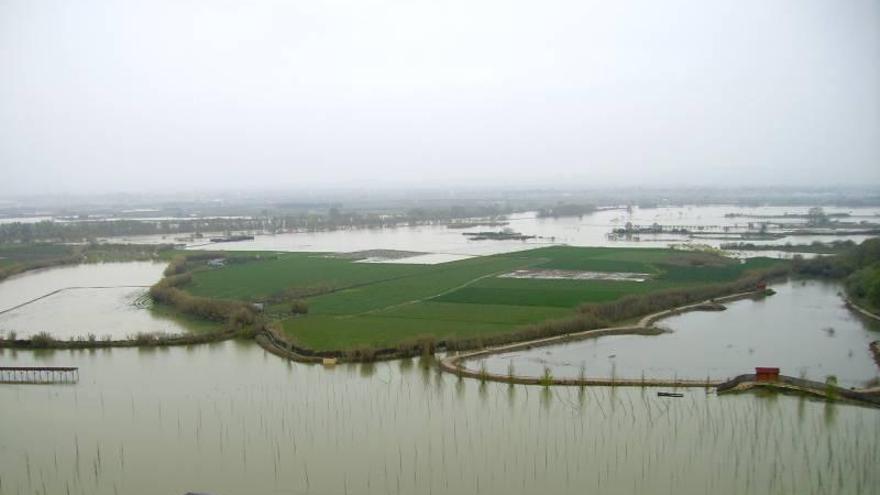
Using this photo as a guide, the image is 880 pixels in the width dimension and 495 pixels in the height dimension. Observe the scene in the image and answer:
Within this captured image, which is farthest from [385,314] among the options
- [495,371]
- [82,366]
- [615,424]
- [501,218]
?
[501,218]

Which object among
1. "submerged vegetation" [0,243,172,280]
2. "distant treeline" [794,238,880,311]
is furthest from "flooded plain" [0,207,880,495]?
"submerged vegetation" [0,243,172,280]

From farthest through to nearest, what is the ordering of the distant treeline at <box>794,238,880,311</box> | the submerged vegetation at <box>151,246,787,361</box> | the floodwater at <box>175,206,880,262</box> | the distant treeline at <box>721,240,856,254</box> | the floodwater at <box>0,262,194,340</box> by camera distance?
the floodwater at <box>175,206,880,262</box>, the distant treeline at <box>721,240,856,254</box>, the distant treeline at <box>794,238,880,311</box>, the floodwater at <box>0,262,194,340</box>, the submerged vegetation at <box>151,246,787,361</box>

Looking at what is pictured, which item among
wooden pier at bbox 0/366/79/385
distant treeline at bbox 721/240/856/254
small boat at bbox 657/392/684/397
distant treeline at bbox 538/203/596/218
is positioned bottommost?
small boat at bbox 657/392/684/397

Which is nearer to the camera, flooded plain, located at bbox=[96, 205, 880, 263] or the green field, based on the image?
the green field

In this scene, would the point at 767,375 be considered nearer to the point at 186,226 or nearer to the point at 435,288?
the point at 435,288

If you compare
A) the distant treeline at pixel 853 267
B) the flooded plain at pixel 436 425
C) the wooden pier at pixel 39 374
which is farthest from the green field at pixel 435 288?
the wooden pier at pixel 39 374

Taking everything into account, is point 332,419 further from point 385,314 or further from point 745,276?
point 745,276

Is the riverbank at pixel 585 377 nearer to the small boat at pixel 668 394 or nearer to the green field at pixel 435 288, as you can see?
the small boat at pixel 668 394

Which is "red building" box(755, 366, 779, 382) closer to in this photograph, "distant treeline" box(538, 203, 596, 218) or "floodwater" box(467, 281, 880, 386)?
"floodwater" box(467, 281, 880, 386)
